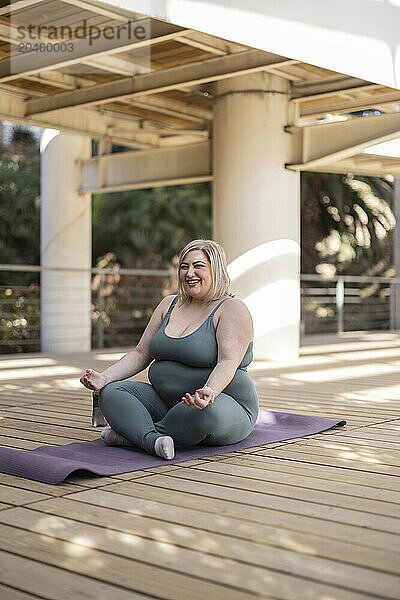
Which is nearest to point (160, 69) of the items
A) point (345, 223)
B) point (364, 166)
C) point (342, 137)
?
point (342, 137)

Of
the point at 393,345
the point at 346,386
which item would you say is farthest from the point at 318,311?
the point at 346,386

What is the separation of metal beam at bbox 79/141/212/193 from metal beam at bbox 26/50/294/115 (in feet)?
4.23

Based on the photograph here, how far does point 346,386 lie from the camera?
5848 mm

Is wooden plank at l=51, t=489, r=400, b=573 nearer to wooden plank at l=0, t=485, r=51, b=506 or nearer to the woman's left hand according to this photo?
wooden plank at l=0, t=485, r=51, b=506

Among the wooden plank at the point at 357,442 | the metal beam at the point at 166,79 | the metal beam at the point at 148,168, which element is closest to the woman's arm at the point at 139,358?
the wooden plank at the point at 357,442

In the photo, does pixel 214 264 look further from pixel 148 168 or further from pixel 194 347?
pixel 148 168

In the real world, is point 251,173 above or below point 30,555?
above

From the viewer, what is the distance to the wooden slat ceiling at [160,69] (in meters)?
6.11

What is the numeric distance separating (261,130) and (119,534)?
5.98 m

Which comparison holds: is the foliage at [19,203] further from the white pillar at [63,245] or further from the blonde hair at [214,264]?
the blonde hair at [214,264]

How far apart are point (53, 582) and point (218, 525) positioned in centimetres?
59

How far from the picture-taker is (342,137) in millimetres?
7480

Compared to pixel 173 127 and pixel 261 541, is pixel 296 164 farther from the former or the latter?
pixel 261 541

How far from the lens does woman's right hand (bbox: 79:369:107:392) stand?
3286 millimetres
